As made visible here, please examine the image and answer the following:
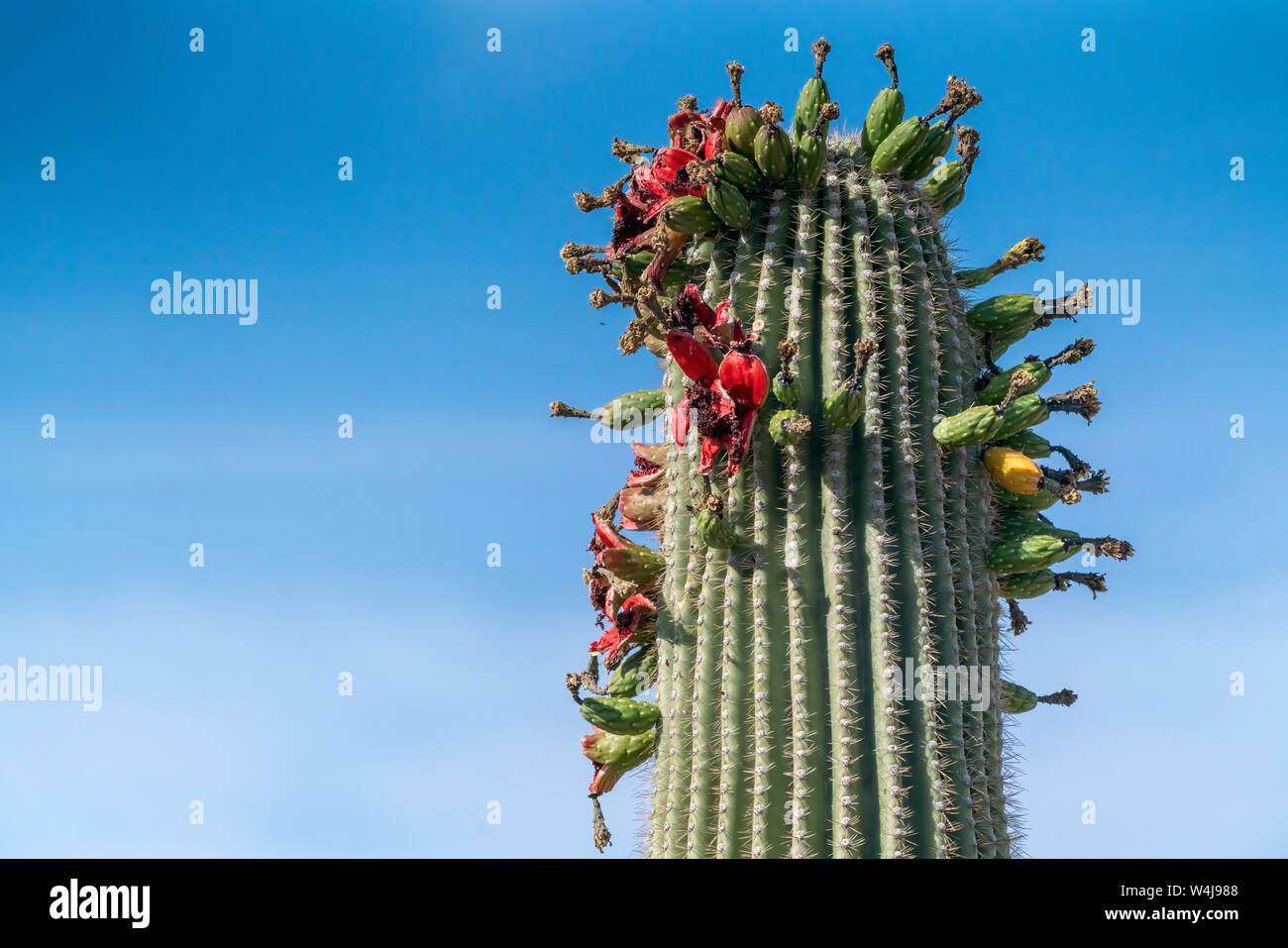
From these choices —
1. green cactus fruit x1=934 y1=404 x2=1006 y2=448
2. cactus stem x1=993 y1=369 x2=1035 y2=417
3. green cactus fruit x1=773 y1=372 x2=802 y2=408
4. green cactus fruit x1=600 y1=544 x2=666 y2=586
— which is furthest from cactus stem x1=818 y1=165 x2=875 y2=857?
green cactus fruit x1=600 y1=544 x2=666 y2=586

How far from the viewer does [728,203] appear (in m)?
6.27

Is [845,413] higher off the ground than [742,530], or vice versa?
[845,413]

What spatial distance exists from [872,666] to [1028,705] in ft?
5.92

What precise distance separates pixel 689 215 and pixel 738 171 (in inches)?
14.8

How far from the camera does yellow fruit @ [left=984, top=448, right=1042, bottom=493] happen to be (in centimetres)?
622

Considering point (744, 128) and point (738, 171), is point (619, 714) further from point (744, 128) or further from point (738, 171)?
point (744, 128)

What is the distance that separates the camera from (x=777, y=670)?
565 centimetres

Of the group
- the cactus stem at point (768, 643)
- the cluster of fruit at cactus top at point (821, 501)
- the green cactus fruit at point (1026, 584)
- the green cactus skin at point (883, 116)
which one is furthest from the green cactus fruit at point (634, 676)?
the green cactus skin at point (883, 116)

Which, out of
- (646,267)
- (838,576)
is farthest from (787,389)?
(646,267)

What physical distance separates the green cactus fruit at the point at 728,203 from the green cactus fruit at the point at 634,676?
2.54 m

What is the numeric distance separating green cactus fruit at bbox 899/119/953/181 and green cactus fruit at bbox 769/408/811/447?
1690mm

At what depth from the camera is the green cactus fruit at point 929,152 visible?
6.47 meters
